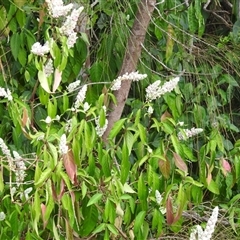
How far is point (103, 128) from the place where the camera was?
1.20 metres

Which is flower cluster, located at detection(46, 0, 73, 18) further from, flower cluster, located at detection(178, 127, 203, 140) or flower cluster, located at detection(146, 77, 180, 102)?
flower cluster, located at detection(178, 127, 203, 140)

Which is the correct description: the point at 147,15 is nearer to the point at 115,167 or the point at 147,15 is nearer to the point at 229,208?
the point at 115,167

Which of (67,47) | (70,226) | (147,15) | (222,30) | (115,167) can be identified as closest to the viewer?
(67,47)

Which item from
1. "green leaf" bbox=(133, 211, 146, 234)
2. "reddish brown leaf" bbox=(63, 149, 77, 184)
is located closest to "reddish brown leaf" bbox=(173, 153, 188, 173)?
"green leaf" bbox=(133, 211, 146, 234)

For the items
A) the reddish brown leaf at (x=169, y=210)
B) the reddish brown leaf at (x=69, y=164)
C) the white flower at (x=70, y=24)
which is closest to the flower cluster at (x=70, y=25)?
the white flower at (x=70, y=24)

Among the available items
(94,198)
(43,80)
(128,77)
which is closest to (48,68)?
(43,80)

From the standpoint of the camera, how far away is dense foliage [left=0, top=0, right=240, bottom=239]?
3.75 ft

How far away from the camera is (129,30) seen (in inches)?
58.3

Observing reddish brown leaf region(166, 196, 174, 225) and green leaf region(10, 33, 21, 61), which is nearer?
reddish brown leaf region(166, 196, 174, 225)

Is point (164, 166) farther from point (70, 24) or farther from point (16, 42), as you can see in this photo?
point (16, 42)

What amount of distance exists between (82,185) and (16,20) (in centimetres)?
56

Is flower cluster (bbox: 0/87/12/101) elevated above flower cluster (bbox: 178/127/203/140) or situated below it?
above

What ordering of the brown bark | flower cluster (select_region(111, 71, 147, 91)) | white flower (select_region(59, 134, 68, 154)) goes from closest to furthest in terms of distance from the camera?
white flower (select_region(59, 134, 68, 154)) < flower cluster (select_region(111, 71, 147, 91)) < the brown bark

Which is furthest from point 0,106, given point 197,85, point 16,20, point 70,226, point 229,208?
point 229,208
